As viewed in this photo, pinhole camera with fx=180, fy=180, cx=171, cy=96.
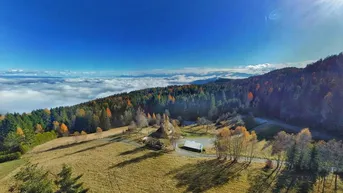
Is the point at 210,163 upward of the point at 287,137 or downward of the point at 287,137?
downward

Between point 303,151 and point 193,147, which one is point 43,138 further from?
point 303,151

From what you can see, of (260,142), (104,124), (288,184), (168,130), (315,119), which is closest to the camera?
(288,184)

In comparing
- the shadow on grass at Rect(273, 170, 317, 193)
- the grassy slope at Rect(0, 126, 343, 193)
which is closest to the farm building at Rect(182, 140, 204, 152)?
the grassy slope at Rect(0, 126, 343, 193)

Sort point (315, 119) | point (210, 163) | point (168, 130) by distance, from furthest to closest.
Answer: point (315, 119) → point (168, 130) → point (210, 163)

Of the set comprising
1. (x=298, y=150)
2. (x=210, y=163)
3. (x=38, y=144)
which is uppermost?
(x=298, y=150)

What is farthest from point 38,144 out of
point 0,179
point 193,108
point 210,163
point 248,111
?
point 248,111

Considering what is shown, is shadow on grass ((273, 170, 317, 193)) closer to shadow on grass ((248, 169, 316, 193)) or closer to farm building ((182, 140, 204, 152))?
shadow on grass ((248, 169, 316, 193))

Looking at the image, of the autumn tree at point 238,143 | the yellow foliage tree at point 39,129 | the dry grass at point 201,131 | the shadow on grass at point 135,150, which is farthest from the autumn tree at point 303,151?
the yellow foliage tree at point 39,129

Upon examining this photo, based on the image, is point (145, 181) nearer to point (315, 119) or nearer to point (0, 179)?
point (0, 179)

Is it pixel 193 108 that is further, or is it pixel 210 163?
pixel 193 108
